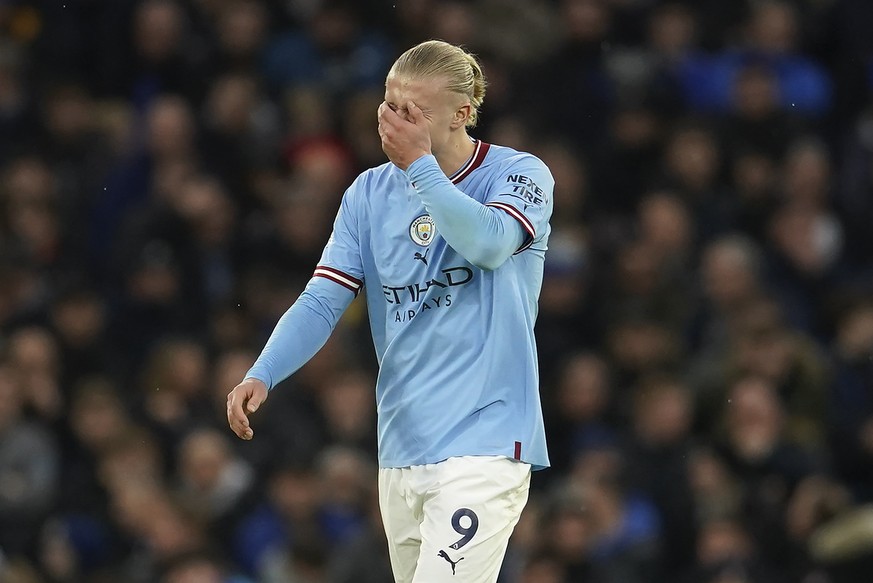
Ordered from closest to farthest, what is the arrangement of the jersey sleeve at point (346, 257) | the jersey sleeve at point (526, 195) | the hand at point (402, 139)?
1. the hand at point (402, 139)
2. the jersey sleeve at point (526, 195)
3. the jersey sleeve at point (346, 257)

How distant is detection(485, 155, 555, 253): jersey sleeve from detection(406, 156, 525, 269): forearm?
10 cm

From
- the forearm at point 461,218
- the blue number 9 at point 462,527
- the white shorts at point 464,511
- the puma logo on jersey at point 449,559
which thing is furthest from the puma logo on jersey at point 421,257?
the puma logo on jersey at point 449,559

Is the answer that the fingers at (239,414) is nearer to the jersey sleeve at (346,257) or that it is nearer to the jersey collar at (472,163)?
the jersey sleeve at (346,257)

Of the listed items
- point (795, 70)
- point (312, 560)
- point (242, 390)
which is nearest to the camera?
point (242, 390)

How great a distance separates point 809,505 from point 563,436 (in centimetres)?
157

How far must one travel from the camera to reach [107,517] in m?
9.60

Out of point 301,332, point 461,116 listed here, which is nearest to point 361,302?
point 301,332

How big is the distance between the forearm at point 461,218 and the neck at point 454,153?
1.04 feet

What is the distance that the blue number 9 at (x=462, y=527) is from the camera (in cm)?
488

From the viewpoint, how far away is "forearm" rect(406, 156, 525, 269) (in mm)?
4699

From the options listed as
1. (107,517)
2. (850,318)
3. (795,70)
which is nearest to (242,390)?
(107,517)

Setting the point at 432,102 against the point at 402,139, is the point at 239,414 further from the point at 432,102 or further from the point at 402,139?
the point at 432,102

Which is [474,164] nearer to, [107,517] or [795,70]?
[107,517]

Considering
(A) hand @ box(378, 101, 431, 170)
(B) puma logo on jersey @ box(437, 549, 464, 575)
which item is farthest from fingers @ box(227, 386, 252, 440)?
(A) hand @ box(378, 101, 431, 170)
